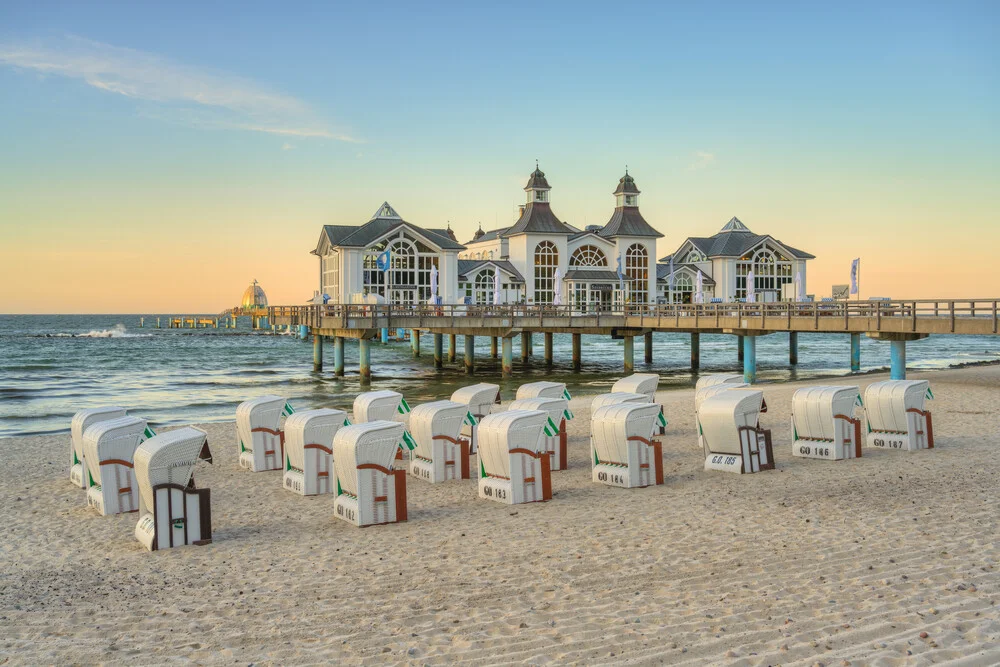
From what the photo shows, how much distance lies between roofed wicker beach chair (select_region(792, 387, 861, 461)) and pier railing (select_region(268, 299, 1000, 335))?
44.7 ft

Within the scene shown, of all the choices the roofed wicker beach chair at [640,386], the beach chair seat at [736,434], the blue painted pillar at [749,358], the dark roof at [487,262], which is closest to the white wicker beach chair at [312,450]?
the beach chair seat at [736,434]

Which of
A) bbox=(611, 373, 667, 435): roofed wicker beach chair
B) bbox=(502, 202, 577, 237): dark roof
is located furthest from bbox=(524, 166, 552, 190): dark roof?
bbox=(611, 373, 667, 435): roofed wicker beach chair

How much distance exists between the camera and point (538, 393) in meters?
Answer: 15.8

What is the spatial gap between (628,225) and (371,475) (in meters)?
49.0

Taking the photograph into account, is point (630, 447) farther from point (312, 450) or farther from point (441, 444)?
point (312, 450)

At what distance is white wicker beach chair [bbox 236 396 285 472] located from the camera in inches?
544

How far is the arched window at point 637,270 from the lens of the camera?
57.1m

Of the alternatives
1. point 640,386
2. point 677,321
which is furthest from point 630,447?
point 677,321

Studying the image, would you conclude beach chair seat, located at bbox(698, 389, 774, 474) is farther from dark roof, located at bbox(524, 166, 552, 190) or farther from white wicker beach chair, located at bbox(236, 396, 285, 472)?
dark roof, located at bbox(524, 166, 552, 190)

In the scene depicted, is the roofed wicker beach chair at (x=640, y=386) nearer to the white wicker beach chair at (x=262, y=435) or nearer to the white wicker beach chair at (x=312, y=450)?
the white wicker beach chair at (x=262, y=435)

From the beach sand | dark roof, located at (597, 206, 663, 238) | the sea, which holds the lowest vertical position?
the sea

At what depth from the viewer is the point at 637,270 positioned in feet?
188

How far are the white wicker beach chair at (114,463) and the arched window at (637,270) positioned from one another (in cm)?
4805

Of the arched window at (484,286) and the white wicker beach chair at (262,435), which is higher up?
the arched window at (484,286)
